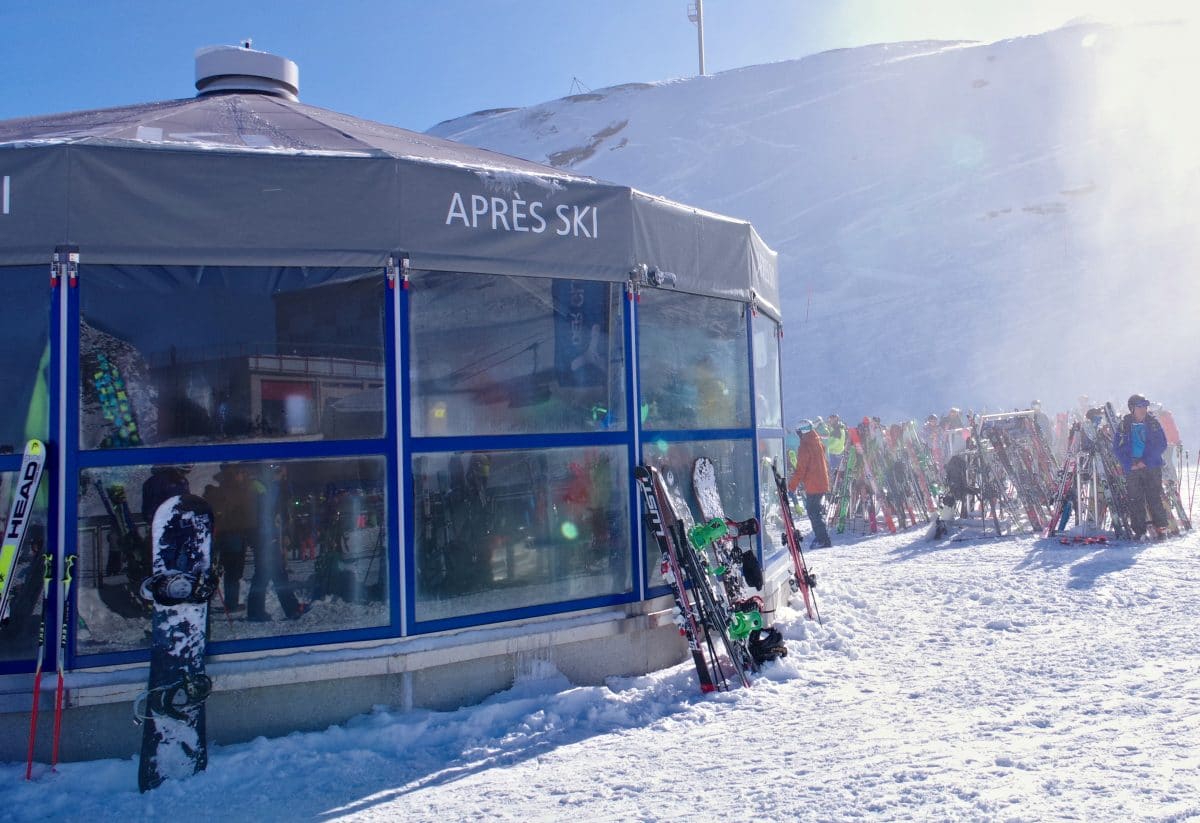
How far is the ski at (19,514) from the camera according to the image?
4.82 m

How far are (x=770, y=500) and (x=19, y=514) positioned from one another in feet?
19.2

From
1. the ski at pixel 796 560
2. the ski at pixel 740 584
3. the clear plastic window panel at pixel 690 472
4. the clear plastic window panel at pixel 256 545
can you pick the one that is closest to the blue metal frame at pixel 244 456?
the clear plastic window panel at pixel 256 545

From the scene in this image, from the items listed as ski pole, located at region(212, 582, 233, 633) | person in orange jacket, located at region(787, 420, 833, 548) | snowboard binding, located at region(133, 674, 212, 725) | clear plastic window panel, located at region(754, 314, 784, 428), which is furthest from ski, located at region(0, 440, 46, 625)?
person in orange jacket, located at region(787, 420, 833, 548)

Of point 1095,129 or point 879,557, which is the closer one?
point 879,557

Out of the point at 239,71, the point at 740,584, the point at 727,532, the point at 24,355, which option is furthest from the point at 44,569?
the point at 239,71

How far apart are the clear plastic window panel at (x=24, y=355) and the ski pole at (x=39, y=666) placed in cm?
68

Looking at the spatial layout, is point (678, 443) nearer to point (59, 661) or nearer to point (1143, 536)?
point (59, 661)

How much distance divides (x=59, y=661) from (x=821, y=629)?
507cm

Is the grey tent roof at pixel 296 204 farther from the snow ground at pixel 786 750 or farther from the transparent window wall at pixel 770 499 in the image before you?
the snow ground at pixel 786 750

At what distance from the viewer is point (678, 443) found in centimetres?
698

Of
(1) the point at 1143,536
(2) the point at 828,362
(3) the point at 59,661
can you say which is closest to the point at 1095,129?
(2) the point at 828,362

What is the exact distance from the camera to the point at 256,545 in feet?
17.6

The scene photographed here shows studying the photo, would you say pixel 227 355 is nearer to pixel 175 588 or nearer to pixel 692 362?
pixel 175 588

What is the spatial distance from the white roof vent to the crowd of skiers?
7.58 m
